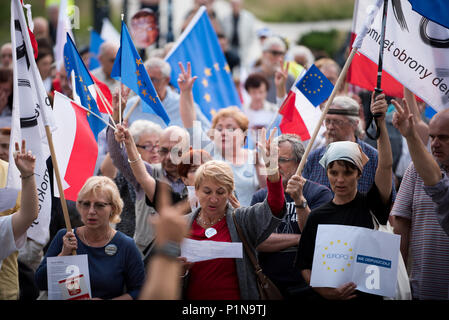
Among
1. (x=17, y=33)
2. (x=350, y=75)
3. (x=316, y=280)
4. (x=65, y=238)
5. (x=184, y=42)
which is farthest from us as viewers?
(x=184, y=42)

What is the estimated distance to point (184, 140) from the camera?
19.9 feet

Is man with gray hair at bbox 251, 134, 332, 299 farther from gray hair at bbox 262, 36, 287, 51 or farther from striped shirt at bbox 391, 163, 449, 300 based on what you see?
gray hair at bbox 262, 36, 287, 51

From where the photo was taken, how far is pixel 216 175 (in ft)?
16.2

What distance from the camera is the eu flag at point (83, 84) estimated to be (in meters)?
5.98

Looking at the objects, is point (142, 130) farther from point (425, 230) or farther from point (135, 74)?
point (425, 230)

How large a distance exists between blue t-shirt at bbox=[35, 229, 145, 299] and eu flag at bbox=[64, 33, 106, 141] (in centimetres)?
126

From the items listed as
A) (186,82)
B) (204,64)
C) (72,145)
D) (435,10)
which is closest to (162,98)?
(204,64)

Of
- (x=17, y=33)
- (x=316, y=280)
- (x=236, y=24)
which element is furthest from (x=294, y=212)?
(x=236, y=24)

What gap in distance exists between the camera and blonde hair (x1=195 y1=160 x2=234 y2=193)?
4922 mm

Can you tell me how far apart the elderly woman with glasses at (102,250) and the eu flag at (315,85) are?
2343mm

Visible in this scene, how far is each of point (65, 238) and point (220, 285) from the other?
1112mm

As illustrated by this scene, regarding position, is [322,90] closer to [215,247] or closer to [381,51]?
[381,51]

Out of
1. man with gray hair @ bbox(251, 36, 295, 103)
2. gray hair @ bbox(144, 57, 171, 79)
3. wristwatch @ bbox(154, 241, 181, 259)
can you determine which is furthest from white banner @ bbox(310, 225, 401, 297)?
man with gray hair @ bbox(251, 36, 295, 103)

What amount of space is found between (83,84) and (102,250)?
5.22 feet
